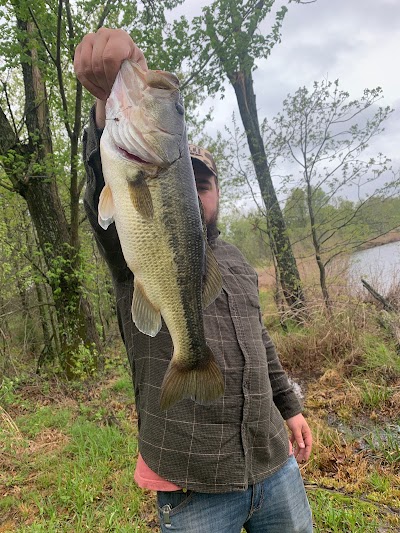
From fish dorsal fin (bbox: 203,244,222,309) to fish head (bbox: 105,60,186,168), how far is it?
0.40 m

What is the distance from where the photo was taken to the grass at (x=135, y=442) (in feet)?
11.2

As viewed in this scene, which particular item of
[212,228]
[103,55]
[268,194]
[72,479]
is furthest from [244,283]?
[268,194]

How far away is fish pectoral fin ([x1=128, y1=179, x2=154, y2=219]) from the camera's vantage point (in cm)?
126

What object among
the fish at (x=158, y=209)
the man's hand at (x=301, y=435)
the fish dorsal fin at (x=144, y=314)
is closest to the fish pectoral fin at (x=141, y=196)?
the fish at (x=158, y=209)

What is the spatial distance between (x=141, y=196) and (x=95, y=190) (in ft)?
1.35

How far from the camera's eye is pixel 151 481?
1.52 metres


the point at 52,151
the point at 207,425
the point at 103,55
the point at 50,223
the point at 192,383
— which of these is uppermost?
the point at 52,151

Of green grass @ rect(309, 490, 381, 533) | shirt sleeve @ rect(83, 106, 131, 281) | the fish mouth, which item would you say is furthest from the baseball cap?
green grass @ rect(309, 490, 381, 533)

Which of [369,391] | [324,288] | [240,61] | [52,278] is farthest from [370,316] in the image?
[52,278]

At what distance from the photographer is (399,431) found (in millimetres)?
4609

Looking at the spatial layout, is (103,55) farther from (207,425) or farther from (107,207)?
(207,425)

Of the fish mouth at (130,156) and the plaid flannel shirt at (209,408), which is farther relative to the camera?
the plaid flannel shirt at (209,408)

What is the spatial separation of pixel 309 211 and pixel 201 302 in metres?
8.15

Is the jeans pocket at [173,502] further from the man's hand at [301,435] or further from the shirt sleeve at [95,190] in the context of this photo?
the shirt sleeve at [95,190]
